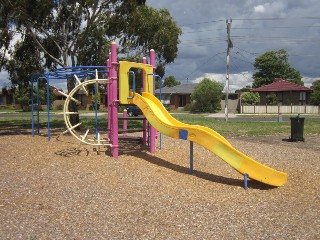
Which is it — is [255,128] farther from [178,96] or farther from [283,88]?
[178,96]

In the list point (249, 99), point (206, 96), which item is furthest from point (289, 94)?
point (206, 96)

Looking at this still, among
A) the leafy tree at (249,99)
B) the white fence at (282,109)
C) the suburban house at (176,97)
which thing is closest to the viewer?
the white fence at (282,109)

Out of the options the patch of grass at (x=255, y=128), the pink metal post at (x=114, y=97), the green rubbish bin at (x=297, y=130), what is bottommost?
the patch of grass at (x=255, y=128)

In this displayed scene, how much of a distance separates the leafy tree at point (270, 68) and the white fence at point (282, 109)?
31505mm

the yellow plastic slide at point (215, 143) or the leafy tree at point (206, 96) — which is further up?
the leafy tree at point (206, 96)

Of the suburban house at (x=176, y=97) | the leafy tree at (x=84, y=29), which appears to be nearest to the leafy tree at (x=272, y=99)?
the suburban house at (x=176, y=97)

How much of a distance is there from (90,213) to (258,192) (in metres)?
2.97

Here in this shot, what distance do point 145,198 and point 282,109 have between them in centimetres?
4056

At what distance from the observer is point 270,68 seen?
75.8m

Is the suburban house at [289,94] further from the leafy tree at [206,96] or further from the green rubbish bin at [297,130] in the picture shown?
the green rubbish bin at [297,130]

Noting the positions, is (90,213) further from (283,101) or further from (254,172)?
(283,101)

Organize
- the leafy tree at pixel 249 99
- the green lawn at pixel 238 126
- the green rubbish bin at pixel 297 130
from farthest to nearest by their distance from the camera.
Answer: the leafy tree at pixel 249 99
the green lawn at pixel 238 126
the green rubbish bin at pixel 297 130

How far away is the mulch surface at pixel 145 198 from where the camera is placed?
4703mm

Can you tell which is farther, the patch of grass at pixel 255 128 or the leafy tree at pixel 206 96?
the leafy tree at pixel 206 96
